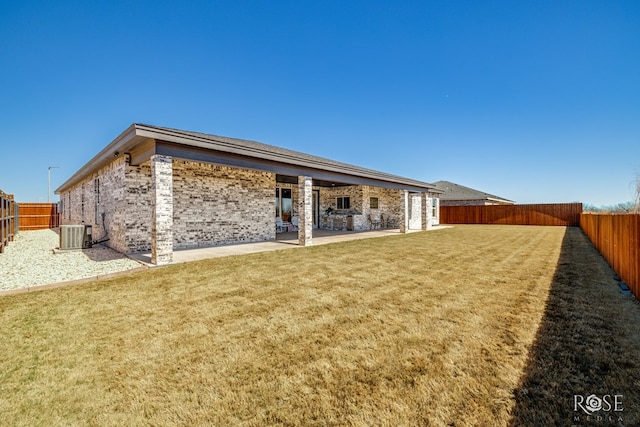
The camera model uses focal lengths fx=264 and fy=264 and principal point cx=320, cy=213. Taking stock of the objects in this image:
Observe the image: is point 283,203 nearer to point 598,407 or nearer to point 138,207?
point 138,207

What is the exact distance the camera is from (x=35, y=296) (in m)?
4.50

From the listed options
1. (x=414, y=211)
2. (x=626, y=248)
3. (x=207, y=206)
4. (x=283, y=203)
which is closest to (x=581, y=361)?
(x=626, y=248)

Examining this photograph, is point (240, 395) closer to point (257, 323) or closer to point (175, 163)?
point (257, 323)

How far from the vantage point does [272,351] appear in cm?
277

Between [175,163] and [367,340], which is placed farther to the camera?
[175,163]

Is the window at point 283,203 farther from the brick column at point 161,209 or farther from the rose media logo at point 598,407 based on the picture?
the rose media logo at point 598,407

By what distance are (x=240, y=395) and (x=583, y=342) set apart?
364 cm

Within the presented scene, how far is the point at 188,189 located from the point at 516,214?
27253 millimetres

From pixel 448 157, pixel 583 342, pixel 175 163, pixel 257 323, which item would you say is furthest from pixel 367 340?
pixel 448 157

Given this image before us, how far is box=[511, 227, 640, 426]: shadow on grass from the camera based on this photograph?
1900 mm

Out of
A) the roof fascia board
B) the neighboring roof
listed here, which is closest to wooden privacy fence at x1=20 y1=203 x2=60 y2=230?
the roof fascia board

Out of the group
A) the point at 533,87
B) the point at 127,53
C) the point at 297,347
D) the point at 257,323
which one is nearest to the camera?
the point at 297,347

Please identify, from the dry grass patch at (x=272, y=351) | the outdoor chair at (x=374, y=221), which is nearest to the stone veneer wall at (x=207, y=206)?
the dry grass patch at (x=272, y=351)

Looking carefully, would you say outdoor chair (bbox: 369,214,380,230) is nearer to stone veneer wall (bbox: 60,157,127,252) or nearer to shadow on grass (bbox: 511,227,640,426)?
shadow on grass (bbox: 511,227,640,426)
